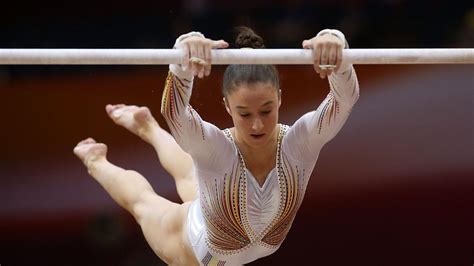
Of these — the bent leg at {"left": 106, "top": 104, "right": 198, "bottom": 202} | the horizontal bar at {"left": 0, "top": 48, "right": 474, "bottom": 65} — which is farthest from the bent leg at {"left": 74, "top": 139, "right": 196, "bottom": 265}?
the horizontal bar at {"left": 0, "top": 48, "right": 474, "bottom": 65}

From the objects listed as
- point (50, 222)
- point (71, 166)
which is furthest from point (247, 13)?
point (50, 222)

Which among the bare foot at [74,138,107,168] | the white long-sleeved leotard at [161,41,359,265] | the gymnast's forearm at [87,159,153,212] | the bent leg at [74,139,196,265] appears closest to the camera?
the white long-sleeved leotard at [161,41,359,265]

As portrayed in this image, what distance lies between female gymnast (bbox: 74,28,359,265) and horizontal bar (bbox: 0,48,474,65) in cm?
3

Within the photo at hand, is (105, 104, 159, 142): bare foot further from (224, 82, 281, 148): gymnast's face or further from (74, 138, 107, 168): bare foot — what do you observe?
(224, 82, 281, 148): gymnast's face

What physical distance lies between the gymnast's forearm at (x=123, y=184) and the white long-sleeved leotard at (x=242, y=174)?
39cm

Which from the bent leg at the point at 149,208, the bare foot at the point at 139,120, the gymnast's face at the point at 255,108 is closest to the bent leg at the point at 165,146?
the bare foot at the point at 139,120

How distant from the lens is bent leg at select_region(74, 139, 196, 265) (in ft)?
8.06

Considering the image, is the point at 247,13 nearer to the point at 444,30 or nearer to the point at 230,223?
the point at 444,30

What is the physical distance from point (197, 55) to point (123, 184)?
100 centimetres

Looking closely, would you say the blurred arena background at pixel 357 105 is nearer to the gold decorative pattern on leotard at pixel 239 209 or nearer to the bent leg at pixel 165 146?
the bent leg at pixel 165 146

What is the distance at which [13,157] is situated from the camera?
3566 millimetres

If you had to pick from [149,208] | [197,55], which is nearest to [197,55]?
[197,55]

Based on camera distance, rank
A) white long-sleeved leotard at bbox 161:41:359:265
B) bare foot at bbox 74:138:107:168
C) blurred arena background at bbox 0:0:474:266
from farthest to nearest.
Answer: blurred arena background at bbox 0:0:474:266
bare foot at bbox 74:138:107:168
white long-sleeved leotard at bbox 161:41:359:265

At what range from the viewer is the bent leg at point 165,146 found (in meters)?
2.73
